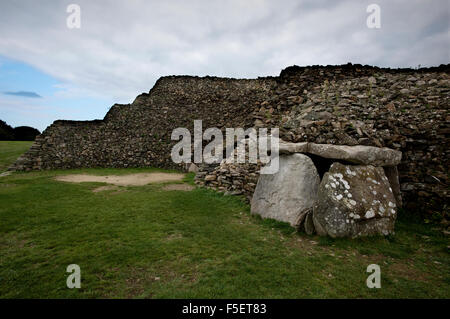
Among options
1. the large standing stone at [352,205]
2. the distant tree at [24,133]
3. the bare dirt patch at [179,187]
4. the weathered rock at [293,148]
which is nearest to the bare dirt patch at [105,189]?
the bare dirt patch at [179,187]

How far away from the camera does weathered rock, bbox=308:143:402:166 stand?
19.8 ft

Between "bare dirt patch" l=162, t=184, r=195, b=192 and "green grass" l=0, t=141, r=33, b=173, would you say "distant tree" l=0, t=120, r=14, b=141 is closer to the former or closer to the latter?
"green grass" l=0, t=141, r=33, b=173

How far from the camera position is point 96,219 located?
21.5 feet

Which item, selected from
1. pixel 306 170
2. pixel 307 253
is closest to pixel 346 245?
pixel 307 253

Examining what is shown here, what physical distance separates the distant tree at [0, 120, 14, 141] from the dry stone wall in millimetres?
26705

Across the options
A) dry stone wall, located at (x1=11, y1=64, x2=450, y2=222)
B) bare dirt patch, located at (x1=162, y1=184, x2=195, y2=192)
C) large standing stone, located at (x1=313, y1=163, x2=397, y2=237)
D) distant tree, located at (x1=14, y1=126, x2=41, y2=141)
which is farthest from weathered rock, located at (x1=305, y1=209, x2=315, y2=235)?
distant tree, located at (x1=14, y1=126, x2=41, y2=141)

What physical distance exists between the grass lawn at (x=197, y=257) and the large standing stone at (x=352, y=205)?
0.93ft

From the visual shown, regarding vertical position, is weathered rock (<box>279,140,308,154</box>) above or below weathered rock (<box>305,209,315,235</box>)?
above

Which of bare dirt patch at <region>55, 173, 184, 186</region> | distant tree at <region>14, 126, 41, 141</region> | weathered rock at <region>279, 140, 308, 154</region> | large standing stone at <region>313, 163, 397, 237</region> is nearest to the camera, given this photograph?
large standing stone at <region>313, 163, 397, 237</region>

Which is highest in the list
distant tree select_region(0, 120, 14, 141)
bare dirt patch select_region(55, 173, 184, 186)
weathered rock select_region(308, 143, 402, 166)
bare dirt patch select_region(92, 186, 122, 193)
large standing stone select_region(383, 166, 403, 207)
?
distant tree select_region(0, 120, 14, 141)

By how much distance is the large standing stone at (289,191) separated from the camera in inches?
242
